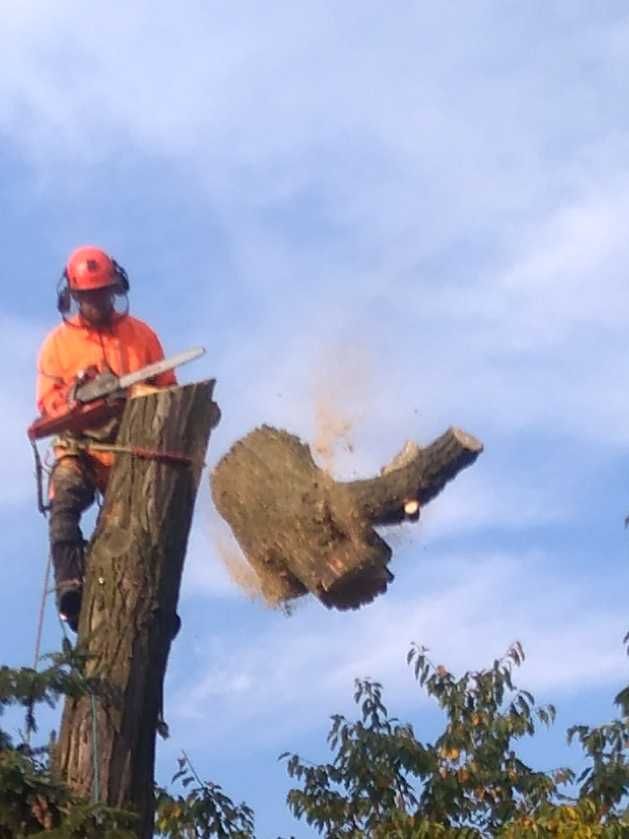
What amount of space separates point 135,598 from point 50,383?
1.62 meters

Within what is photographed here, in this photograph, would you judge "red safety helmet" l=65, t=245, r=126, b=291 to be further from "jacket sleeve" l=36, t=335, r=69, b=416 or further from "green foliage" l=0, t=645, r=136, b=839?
"green foliage" l=0, t=645, r=136, b=839

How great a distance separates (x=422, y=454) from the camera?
5.32m

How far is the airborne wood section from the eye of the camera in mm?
5246

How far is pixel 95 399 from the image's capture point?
5578mm

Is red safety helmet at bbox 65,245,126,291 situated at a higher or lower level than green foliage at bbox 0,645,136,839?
higher

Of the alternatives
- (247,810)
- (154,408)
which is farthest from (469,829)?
(154,408)

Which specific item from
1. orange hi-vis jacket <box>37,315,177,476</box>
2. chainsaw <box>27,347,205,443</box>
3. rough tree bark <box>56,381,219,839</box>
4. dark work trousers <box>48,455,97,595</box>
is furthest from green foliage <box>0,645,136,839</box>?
orange hi-vis jacket <box>37,315,177,476</box>

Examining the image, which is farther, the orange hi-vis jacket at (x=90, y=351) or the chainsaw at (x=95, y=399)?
the orange hi-vis jacket at (x=90, y=351)

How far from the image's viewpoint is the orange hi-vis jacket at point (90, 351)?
6.05 meters

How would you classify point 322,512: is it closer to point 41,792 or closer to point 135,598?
point 135,598

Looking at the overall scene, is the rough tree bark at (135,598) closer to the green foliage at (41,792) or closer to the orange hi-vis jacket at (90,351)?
the green foliage at (41,792)

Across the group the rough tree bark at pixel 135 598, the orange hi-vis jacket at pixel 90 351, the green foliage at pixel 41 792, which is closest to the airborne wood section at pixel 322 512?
the rough tree bark at pixel 135 598

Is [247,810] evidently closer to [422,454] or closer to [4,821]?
[422,454]

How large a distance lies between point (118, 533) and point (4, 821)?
1048 millimetres
